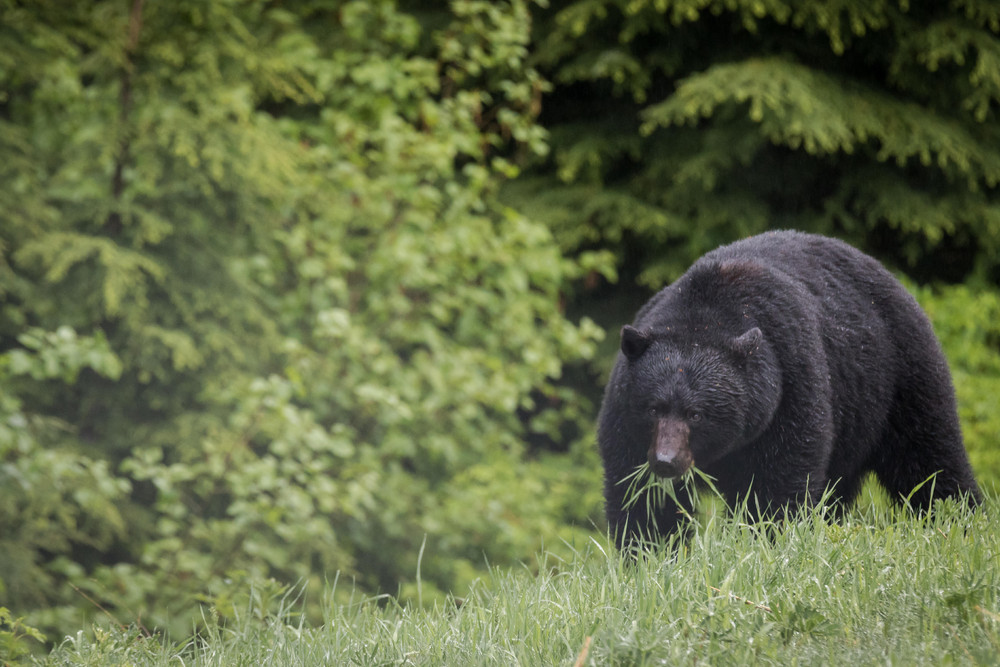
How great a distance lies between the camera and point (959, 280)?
27.9 feet

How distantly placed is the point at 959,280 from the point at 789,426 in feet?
20.4

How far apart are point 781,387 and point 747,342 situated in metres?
0.24

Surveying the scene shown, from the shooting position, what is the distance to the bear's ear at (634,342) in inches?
127

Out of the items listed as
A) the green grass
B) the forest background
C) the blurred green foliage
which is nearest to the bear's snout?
the green grass

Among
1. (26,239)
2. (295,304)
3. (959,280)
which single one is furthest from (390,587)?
(959,280)

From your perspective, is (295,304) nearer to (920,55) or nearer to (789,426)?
(789,426)

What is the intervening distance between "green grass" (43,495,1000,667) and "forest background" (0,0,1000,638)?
5.79 ft

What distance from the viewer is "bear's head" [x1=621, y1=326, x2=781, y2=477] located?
3191mm

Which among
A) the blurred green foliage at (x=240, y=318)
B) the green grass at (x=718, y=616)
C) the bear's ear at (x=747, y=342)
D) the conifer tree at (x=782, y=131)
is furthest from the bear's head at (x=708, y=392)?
the conifer tree at (x=782, y=131)

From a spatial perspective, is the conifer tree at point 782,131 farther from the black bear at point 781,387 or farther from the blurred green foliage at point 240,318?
the black bear at point 781,387

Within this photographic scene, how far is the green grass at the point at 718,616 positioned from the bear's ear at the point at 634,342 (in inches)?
25.0

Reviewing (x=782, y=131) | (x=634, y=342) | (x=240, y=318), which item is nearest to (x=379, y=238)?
(x=240, y=318)

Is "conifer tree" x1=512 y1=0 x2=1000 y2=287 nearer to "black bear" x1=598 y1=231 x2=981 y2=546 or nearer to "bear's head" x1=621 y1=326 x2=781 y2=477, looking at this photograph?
"black bear" x1=598 y1=231 x2=981 y2=546

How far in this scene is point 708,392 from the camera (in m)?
3.21
